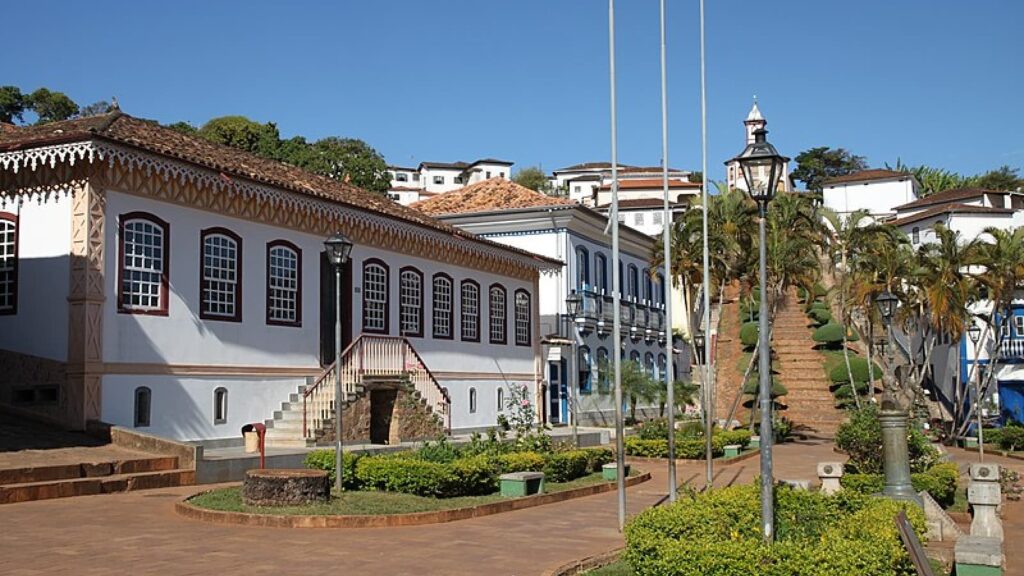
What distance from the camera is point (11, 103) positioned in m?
65.2

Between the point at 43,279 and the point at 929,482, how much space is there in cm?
1560

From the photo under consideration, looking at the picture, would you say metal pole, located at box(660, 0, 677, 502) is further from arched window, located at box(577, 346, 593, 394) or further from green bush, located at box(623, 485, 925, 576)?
arched window, located at box(577, 346, 593, 394)

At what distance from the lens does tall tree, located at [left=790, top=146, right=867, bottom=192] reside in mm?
102062

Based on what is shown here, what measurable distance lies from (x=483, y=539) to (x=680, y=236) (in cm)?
2028

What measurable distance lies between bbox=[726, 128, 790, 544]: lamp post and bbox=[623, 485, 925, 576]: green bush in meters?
0.34

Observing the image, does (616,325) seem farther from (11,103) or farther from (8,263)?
(11,103)

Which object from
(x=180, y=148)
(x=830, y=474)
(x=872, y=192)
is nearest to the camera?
(x=830, y=474)

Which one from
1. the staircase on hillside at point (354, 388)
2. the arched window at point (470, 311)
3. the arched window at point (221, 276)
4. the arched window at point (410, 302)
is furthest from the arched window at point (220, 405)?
the arched window at point (470, 311)

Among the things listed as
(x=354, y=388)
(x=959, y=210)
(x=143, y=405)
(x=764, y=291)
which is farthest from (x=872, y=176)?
(x=764, y=291)

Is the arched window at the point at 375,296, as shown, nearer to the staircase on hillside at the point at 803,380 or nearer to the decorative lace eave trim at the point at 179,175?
the decorative lace eave trim at the point at 179,175

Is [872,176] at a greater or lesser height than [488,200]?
greater

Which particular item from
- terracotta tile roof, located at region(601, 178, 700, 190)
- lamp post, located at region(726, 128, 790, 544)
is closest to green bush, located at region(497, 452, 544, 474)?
lamp post, located at region(726, 128, 790, 544)

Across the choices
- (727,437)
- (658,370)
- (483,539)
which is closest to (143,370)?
(483,539)

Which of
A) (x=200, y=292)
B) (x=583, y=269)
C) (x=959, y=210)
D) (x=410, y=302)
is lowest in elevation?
(x=200, y=292)
